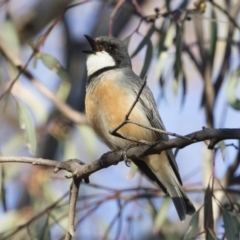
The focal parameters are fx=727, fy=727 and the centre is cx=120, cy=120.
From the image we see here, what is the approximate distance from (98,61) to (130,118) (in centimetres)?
61

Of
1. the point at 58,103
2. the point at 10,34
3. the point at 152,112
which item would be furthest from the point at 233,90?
the point at 10,34

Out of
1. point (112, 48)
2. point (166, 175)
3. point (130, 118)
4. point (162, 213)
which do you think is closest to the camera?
point (130, 118)

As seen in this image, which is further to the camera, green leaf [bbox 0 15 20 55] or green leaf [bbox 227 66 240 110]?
green leaf [bbox 0 15 20 55]

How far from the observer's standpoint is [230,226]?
379 centimetres

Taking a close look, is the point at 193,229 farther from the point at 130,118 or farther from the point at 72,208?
the point at 72,208

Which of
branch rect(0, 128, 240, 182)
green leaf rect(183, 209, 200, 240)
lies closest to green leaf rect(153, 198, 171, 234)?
green leaf rect(183, 209, 200, 240)

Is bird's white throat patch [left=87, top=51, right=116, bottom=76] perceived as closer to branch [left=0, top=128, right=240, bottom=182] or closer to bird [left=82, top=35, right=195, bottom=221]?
bird [left=82, top=35, right=195, bottom=221]

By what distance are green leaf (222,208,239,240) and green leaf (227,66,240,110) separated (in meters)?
0.72

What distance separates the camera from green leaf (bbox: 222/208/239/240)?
3.73 m

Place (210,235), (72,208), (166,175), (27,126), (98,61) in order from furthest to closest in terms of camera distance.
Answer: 1. (98,61)
2. (27,126)
3. (166,175)
4. (210,235)
5. (72,208)

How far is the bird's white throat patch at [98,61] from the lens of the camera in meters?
4.43

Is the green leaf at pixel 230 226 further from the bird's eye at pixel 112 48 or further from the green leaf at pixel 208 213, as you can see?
the bird's eye at pixel 112 48

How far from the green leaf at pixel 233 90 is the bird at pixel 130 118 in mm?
485

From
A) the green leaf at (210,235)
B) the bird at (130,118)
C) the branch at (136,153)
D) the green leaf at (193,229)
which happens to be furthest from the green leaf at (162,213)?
the branch at (136,153)
